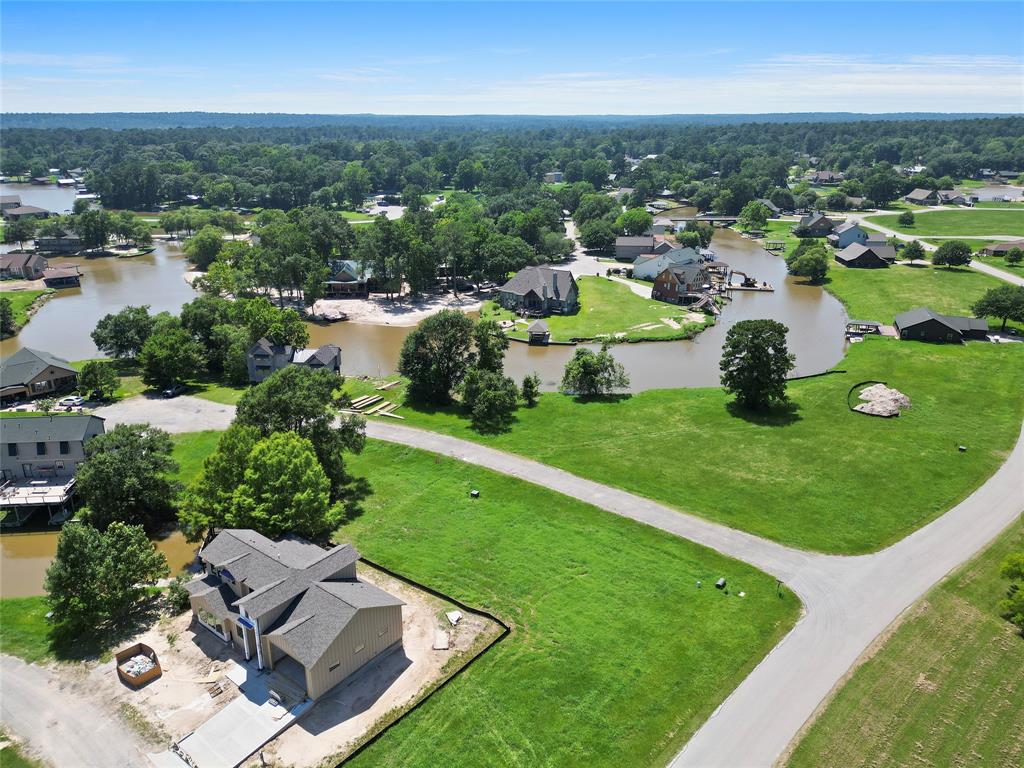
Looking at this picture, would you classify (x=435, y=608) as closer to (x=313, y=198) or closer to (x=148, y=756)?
(x=148, y=756)

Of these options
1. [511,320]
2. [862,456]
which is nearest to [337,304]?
[511,320]

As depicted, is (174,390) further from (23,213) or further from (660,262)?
(23,213)

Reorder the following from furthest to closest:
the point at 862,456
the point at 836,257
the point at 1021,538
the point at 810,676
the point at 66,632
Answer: the point at 836,257
the point at 862,456
the point at 1021,538
the point at 66,632
the point at 810,676

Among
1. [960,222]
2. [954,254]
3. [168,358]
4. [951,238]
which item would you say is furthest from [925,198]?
[168,358]

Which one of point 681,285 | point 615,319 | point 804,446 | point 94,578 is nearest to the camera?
point 94,578

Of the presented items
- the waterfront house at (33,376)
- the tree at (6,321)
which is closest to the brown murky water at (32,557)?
the waterfront house at (33,376)

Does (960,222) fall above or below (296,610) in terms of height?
above
